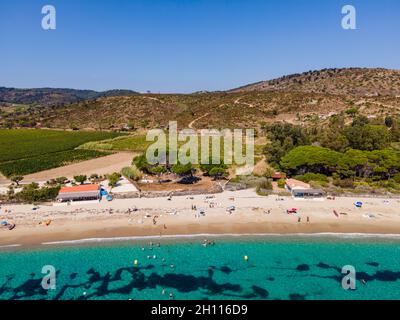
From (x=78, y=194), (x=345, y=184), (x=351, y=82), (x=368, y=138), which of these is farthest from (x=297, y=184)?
(x=351, y=82)

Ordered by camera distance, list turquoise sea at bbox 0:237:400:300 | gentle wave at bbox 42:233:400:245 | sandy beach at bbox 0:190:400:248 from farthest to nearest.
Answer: sandy beach at bbox 0:190:400:248 → gentle wave at bbox 42:233:400:245 → turquoise sea at bbox 0:237:400:300

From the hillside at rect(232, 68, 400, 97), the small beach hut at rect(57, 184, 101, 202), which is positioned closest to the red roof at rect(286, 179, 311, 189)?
the small beach hut at rect(57, 184, 101, 202)

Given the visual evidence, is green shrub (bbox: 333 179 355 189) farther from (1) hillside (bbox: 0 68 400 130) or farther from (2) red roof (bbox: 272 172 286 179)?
(1) hillside (bbox: 0 68 400 130)

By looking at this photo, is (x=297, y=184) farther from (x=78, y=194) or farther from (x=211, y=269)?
(x=78, y=194)

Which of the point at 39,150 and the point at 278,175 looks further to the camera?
the point at 39,150

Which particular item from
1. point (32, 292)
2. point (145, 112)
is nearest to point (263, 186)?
point (32, 292)

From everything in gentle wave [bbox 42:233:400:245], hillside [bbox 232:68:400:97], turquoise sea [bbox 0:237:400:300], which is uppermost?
hillside [bbox 232:68:400:97]

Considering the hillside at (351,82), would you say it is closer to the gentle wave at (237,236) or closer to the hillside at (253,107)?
the hillside at (253,107)
